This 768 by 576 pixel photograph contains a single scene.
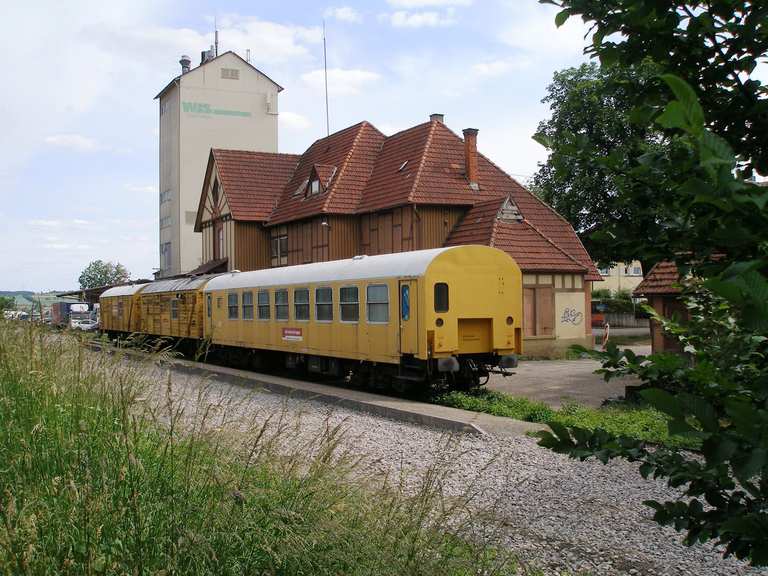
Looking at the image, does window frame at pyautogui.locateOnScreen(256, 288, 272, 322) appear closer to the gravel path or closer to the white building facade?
the gravel path

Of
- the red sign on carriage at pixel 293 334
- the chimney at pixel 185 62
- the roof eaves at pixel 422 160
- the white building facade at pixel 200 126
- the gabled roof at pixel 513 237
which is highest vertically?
the chimney at pixel 185 62

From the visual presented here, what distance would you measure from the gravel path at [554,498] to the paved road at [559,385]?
14.0 ft

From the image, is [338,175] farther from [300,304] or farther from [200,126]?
[200,126]

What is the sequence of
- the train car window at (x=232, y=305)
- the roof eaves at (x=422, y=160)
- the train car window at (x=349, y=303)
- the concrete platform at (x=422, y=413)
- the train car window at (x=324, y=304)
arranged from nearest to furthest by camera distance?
the concrete platform at (x=422, y=413) → the train car window at (x=349, y=303) → the train car window at (x=324, y=304) → the train car window at (x=232, y=305) → the roof eaves at (x=422, y=160)

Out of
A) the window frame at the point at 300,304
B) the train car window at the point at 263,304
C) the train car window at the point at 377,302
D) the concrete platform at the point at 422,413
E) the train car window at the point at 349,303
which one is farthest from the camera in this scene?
the train car window at the point at 263,304

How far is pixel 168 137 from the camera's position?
168 feet

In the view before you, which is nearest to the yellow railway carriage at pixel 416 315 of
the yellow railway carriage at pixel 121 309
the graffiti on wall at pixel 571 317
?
the graffiti on wall at pixel 571 317

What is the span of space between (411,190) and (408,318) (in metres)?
13.1

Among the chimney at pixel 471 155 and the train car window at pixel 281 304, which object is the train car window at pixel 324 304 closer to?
the train car window at pixel 281 304

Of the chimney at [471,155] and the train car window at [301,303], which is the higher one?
the chimney at [471,155]

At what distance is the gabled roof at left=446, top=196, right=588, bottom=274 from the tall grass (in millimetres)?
20610

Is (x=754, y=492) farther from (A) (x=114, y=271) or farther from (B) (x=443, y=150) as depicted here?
(A) (x=114, y=271)

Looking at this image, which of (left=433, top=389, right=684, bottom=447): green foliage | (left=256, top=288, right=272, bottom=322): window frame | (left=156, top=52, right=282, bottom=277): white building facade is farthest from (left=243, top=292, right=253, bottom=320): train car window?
(left=156, top=52, right=282, bottom=277): white building facade

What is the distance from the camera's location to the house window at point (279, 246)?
32.1m
